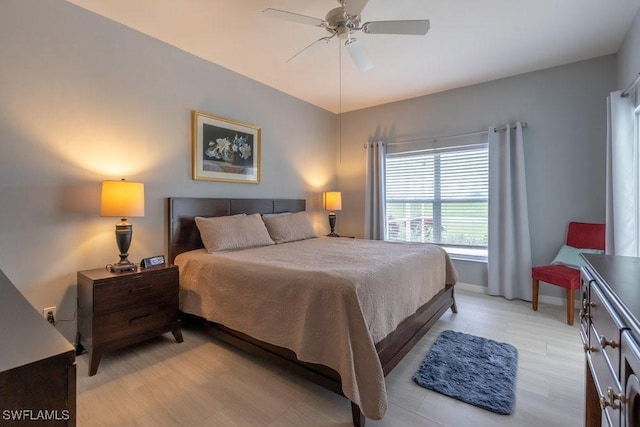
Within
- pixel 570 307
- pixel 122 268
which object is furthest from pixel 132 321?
pixel 570 307

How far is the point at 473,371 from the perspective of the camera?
6.75 feet

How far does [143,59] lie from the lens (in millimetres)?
2750

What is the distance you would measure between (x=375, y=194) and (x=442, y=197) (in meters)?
1.00

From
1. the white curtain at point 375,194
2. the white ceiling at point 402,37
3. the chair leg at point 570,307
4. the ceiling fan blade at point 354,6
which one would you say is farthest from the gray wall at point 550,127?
the ceiling fan blade at point 354,6

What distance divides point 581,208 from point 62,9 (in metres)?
5.28

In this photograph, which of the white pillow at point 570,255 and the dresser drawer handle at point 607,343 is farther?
the white pillow at point 570,255

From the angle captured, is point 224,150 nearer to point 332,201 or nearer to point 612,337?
point 332,201

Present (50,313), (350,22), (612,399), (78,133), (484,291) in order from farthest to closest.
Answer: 1. (484,291)
2. (78,133)
3. (50,313)
4. (350,22)
5. (612,399)

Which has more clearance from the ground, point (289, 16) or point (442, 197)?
point (289, 16)

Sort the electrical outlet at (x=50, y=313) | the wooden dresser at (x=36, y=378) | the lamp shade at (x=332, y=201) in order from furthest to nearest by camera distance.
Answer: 1. the lamp shade at (x=332, y=201)
2. the electrical outlet at (x=50, y=313)
3. the wooden dresser at (x=36, y=378)

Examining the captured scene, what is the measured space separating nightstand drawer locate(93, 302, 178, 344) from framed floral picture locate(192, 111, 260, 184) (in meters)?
1.42

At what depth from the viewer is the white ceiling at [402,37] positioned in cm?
234

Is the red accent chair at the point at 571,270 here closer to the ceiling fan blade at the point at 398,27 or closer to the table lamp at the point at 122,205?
the ceiling fan blade at the point at 398,27

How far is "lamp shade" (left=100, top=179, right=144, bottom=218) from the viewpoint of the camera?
2.25m
